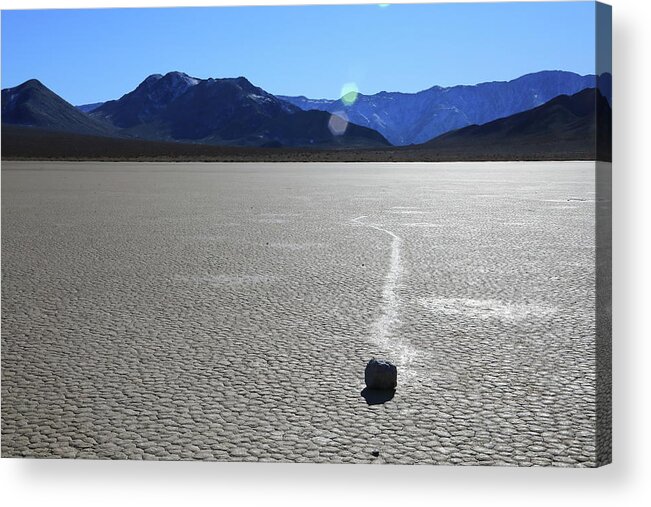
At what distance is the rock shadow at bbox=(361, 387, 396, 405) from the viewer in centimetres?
486

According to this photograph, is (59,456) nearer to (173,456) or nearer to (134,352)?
(173,456)

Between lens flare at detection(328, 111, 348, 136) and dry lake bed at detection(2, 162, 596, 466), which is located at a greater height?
lens flare at detection(328, 111, 348, 136)

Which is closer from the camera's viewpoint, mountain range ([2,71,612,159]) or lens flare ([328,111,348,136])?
mountain range ([2,71,612,159])

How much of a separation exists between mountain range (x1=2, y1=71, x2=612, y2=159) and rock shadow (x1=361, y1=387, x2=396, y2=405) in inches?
2987

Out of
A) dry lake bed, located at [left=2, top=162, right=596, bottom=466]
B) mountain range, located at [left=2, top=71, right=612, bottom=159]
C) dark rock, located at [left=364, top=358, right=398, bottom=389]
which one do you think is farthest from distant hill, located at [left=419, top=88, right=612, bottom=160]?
dark rock, located at [left=364, top=358, right=398, bottom=389]

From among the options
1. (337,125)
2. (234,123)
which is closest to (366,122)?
(337,125)

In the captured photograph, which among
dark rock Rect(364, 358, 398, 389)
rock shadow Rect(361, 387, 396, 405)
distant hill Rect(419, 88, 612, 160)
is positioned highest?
distant hill Rect(419, 88, 612, 160)

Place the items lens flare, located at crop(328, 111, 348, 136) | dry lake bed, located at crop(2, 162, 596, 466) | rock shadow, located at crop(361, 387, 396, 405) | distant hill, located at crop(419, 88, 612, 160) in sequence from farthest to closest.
A: lens flare, located at crop(328, 111, 348, 136), distant hill, located at crop(419, 88, 612, 160), rock shadow, located at crop(361, 387, 396, 405), dry lake bed, located at crop(2, 162, 596, 466)

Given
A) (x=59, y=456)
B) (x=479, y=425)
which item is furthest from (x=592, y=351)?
(x=59, y=456)

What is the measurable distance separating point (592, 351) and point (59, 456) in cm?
342

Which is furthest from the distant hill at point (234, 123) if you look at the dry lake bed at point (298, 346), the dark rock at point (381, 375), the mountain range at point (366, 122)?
the dark rock at point (381, 375)

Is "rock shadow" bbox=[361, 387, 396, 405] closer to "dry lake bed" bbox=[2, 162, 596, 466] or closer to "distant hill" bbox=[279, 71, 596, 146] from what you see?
"dry lake bed" bbox=[2, 162, 596, 466]

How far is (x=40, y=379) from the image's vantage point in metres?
5.34

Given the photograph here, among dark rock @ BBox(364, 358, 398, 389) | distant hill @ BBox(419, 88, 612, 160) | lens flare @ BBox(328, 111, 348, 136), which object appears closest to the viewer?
dark rock @ BBox(364, 358, 398, 389)
